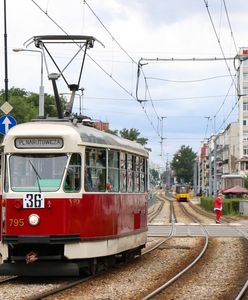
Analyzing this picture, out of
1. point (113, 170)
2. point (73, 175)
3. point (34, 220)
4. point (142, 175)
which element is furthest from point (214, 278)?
point (142, 175)

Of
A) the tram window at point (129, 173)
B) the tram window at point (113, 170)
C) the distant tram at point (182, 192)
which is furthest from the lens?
the distant tram at point (182, 192)

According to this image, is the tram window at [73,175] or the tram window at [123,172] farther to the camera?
the tram window at [123,172]

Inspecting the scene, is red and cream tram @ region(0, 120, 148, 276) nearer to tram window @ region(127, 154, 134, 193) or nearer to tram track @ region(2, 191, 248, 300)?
tram track @ region(2, 191, 248, 300)

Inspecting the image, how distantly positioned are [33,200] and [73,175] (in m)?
0.85

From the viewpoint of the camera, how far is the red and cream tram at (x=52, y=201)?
13141 millimetres

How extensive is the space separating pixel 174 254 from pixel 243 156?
109 m

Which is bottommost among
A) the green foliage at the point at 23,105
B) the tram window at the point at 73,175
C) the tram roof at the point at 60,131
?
the tram window at the point at 73,175

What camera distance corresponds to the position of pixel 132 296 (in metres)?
11.7

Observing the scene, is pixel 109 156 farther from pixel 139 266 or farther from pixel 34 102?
pixel 34 102

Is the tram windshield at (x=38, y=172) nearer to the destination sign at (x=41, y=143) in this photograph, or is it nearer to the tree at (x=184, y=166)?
the destination sign at (x=41, y=143)

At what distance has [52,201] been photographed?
13.1 metres

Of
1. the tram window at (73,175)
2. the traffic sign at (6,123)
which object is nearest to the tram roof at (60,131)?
the tram window at (73,175)

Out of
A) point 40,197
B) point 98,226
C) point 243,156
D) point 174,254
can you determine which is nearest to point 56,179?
point 40,197

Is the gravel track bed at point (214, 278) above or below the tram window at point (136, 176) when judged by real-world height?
below
